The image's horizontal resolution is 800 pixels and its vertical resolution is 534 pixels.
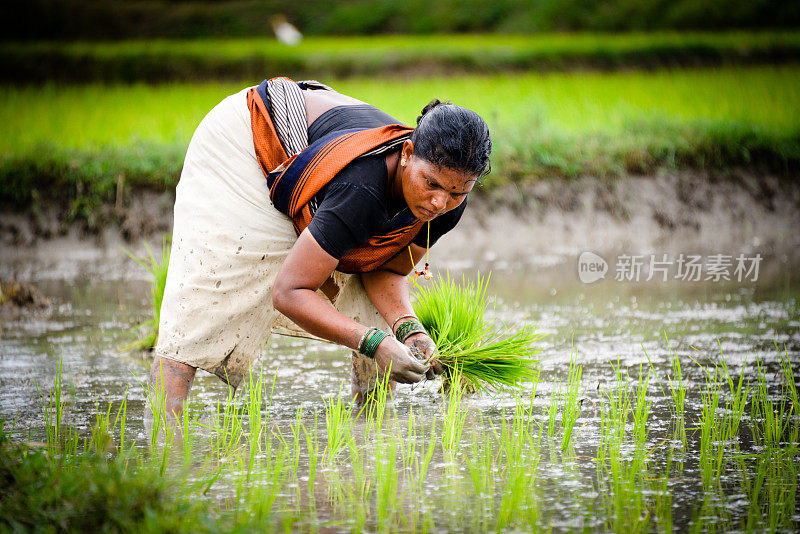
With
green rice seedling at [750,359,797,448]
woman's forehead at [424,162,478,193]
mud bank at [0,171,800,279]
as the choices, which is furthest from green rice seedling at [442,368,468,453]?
mud bank at [0,171,800,279]

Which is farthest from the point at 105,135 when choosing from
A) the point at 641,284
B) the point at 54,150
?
the point at 641,284

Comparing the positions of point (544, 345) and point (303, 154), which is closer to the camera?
point (303, 154)

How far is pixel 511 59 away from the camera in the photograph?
10.9m

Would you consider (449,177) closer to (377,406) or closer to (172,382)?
(377,406)

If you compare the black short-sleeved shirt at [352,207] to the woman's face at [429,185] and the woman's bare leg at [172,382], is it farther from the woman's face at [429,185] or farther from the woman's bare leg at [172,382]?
the woman's bare leg at [172,382]

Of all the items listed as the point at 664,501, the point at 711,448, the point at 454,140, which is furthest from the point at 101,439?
the point at 711,448

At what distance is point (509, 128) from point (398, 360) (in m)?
4.98

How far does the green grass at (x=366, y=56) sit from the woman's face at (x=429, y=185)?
7.75 m

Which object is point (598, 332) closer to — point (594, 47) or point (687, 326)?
point (687, 326)

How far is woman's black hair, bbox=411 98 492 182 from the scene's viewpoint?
99.3 inches

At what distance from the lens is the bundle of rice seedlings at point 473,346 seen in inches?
122

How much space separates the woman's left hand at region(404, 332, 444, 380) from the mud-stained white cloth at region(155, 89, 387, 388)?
1.67 ft

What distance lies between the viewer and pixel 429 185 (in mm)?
2627

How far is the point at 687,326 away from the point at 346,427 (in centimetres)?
255
